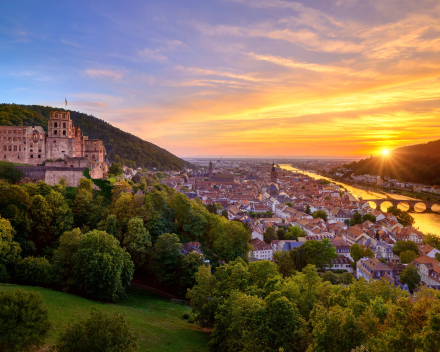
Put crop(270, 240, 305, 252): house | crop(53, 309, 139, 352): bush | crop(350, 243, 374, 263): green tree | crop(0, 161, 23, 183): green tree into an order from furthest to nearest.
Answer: crop(270, 240, 305, 252): house, crop(350, 243, 374, 263): green tree, crop(0, 161, 23, 183): green tree, crop(53, 309, 139, 352): bush

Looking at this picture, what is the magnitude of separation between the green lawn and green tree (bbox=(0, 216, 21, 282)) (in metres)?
1.81

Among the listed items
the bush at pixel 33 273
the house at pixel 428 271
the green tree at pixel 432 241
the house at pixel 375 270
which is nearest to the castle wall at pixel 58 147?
the bush at pixel 33 273

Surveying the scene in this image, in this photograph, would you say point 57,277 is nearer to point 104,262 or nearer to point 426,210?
point 104,262

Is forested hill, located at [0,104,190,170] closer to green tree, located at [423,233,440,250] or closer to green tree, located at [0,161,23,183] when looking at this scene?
green tree, located at [0,161,23,183]

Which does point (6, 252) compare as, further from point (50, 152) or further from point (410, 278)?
point (410, 278)

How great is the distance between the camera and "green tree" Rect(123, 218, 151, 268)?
22172 millimetres

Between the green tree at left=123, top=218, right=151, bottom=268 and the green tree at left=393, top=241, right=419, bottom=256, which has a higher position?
the green tree at left=123, top=218, right=151, bottom=268

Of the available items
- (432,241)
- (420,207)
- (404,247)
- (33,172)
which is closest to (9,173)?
(33,172)

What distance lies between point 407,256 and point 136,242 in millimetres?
32408

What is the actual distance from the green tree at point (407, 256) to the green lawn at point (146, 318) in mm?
29844

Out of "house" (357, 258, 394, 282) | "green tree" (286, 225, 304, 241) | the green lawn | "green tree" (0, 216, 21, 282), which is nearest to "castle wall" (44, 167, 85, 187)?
"green tree" (0, 216, 21, 282)

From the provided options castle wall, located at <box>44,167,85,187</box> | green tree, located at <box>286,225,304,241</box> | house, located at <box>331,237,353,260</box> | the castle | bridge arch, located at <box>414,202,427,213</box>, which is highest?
the castle

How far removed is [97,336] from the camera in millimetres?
8859

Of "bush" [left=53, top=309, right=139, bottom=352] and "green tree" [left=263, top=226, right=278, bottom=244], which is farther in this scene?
"green tree" [left=263, top=226, right=278, bottom=244]
